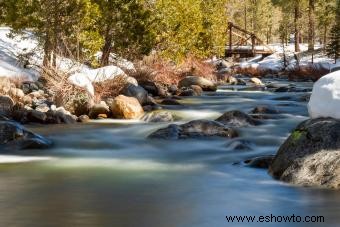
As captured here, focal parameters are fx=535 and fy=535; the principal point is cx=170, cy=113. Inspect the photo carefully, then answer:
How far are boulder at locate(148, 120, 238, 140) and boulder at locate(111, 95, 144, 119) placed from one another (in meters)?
3.08

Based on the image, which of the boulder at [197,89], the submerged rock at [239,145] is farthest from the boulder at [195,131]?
the boulder at [197,89]

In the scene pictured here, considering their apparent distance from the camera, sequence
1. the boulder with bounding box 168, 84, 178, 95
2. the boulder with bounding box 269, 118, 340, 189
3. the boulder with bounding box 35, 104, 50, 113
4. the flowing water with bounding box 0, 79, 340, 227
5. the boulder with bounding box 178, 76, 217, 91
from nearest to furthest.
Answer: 1. the flowing water with bounding box 0, 79, 340, 227
2. the boulder with bounding box 269, 118, 340, 189
3. the boulder with bounding box 35, 104, 50, 113
4. the boulder with bounding box 168, 84, 178, 95
5. the boulder with bounding box 178, 76, 217, 91

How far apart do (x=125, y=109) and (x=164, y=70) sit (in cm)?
1014

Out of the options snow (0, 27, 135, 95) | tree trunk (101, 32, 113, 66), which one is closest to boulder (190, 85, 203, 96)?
snow (0, 27, 135, 95)

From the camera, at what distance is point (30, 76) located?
19688 millimetres

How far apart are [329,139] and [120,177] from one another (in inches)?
129

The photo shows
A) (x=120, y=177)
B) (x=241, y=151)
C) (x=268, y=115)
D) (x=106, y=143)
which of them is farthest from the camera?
(x=268, y=115)

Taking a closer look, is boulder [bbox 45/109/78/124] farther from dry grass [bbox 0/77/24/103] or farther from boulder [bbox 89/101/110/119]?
dry grass [bbox 0/77/24/103]

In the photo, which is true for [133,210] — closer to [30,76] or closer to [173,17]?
[30,76]

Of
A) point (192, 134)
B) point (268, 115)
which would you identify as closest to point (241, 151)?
point (192, 134)

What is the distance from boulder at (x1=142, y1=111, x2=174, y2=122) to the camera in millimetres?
14969

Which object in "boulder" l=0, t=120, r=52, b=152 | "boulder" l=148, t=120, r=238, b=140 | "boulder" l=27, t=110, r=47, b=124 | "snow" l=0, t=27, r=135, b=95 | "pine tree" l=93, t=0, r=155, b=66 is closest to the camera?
"boulder" l=0, t=120, r=52, b=152

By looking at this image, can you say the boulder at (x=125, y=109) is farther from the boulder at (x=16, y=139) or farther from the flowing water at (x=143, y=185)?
the boulder at (x=16, y=139)

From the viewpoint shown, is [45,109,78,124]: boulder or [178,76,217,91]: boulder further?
[178,76,217,91]: boulder
